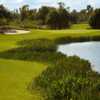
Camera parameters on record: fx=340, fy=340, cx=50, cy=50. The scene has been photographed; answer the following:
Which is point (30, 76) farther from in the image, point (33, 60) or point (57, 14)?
point (57, 14)

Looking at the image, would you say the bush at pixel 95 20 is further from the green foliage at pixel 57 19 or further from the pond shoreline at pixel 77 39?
the pond shoreline at pixel 77 39

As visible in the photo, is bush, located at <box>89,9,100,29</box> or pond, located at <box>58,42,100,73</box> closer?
pond, located at <box>58,42,100,73</box>

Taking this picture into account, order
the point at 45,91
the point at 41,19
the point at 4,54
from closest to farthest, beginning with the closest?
the point at 45,91, the point at 4,54, the point at 41,19

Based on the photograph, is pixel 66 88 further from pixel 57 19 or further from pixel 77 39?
pixel 57 19

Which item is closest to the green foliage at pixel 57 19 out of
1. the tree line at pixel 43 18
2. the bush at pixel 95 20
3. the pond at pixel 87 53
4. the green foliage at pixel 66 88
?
the tree line at pixel 43 18

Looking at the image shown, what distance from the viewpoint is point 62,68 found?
67.5ft

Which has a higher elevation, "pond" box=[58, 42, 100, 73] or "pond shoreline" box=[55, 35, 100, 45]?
"pond" box=[58, 42, 100, 73]

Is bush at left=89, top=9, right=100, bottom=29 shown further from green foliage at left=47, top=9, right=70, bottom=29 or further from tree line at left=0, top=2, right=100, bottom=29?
green foliage at left=47, top=9, right=70, bottom=29

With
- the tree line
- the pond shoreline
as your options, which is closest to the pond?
the pond shoreline

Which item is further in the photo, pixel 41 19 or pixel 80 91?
pixel 41 19

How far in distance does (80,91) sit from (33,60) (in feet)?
44.0

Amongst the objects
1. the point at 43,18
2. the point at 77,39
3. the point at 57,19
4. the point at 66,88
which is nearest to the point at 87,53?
the point at 77,39

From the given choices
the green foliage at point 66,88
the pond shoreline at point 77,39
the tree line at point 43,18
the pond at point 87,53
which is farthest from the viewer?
the tree line at point 43,18

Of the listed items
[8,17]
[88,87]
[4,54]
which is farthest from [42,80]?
[8,17]
